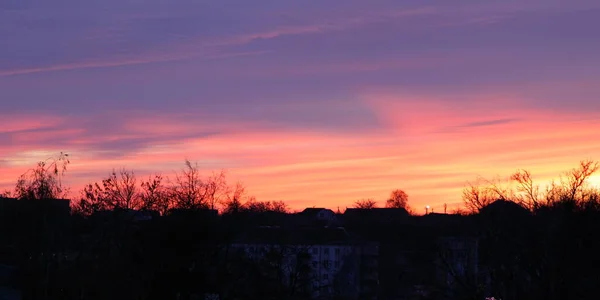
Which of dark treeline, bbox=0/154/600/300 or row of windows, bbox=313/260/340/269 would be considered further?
row of windows, bbox=313/260/340/269

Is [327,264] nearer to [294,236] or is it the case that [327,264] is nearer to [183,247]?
[294,236]

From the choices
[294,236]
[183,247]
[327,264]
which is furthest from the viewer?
[327,264]

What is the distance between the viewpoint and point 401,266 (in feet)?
361

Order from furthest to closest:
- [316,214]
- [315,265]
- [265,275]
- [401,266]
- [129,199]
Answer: [316,214] → [401,266] → [315,265] → [265,275] → [129,199]

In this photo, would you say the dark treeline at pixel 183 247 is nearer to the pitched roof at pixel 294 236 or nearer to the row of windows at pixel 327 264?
the pitched roof at pixel 294 236

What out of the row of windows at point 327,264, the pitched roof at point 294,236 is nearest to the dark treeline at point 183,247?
the pitched roof at point 294,236

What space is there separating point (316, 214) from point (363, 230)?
20.0m

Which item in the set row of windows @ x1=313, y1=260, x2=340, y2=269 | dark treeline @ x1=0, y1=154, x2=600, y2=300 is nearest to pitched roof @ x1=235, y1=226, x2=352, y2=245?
row of windows @ x1=313, y1=260, x2=340, y2=269

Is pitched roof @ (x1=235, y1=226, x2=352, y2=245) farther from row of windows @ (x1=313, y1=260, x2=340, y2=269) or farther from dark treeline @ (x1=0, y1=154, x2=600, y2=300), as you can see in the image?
dark treeline @ (x1=0, y1=154, x2=600, y2=300)

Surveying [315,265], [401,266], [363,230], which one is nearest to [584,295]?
[315,265]

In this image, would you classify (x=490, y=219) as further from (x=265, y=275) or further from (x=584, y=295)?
(x=265, y=275)

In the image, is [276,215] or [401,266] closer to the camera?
[401,266]

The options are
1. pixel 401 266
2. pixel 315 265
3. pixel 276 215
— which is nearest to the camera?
pixel 315 265

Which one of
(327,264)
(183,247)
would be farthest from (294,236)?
(183,247)
